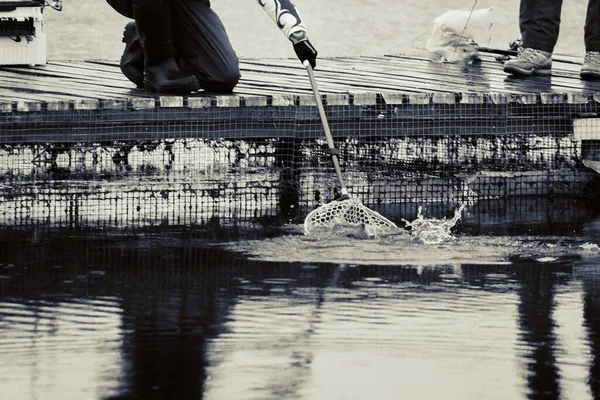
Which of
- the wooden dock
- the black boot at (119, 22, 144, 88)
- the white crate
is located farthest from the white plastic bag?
the white crate

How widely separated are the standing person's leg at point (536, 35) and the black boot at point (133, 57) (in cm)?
226

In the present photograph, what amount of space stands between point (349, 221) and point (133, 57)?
81.7 inches

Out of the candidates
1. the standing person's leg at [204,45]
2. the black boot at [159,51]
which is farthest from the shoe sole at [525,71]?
the black boot at [159,51]

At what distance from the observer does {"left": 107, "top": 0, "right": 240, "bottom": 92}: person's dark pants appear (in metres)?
7.31

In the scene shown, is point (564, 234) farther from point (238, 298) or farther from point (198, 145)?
point (198, 145)

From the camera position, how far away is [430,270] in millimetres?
5117

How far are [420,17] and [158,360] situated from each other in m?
16.5

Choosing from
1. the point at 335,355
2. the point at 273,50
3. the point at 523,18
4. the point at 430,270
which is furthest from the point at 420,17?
the point at 335,355

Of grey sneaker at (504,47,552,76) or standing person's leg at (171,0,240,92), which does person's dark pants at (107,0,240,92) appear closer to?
standing person's leg at (171,0,240,92)

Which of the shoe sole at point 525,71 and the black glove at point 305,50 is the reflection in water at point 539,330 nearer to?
the black glove at point 305,50

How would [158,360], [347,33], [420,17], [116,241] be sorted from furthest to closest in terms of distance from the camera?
[420,17] → [347,33] → [116,241] → [158,360]

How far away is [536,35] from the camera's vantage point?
8.27 metres

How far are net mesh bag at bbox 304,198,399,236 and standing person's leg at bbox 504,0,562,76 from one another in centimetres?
256

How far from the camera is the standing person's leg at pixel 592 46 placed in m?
8.28
